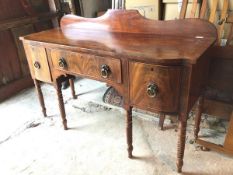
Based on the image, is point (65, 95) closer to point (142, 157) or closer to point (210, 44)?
point (142, 157)

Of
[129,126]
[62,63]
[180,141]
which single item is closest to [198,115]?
[180,141]

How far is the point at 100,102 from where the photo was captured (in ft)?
7.33

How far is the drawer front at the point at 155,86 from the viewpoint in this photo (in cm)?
113

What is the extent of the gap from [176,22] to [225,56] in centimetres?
40

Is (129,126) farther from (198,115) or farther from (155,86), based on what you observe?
(198,115)

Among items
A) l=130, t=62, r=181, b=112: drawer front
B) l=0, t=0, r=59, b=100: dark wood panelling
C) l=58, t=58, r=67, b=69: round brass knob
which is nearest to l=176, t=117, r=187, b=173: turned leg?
l=130, t=62, r=181, b=112: drawer front

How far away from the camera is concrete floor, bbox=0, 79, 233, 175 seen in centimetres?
149

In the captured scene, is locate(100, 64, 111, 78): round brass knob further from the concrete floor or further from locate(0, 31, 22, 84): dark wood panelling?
locate(0, 31, 22, 84): dark wood panelling

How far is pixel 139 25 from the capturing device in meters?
1.52

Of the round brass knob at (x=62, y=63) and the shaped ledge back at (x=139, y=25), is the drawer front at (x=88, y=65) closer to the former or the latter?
the round brass knob at (x=62, y=63)

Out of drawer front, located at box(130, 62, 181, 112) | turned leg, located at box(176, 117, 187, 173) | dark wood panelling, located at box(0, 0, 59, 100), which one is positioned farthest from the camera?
dark wood panelling, located at box(0, 0, 59, 100)

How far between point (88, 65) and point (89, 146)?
638 mm

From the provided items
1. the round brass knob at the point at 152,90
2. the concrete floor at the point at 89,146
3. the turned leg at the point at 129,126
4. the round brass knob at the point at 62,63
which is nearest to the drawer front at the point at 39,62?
the round brass knob at the point at 62,63

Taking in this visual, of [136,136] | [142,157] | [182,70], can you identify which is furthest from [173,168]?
[182,70]
